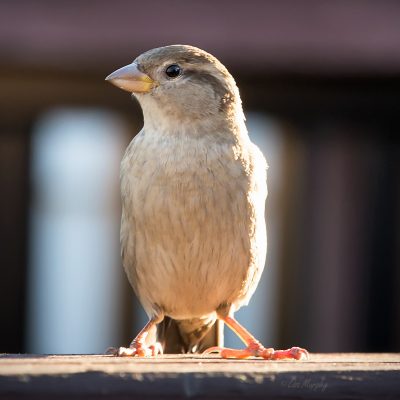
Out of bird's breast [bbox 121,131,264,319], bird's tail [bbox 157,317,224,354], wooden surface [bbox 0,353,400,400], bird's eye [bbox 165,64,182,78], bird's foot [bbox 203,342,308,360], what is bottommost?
wooden surface [bbox 0,353,400,400]

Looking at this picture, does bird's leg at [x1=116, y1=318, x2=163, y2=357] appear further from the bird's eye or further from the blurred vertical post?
the blurred vertical post

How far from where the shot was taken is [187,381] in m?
2.22

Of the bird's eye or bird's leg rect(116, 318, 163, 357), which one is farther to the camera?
the bird's eye

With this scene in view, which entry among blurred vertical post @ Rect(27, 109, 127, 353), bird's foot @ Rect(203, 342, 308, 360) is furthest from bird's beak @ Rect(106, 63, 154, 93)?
blurred vertical post @ Rect(27, 109, 127, 353)

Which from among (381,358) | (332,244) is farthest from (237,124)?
(332,244)

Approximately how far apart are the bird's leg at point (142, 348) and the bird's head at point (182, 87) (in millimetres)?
720

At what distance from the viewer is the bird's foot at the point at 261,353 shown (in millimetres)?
3098

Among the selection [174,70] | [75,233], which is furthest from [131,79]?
[75,233]

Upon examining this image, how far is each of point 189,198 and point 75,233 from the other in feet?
16.9

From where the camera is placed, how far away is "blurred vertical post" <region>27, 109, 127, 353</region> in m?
8.12

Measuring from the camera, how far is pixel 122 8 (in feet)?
22.7

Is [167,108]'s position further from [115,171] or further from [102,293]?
[102,293]

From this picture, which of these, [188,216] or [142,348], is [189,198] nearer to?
[188,216]

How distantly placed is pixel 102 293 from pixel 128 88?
5.19 metres
